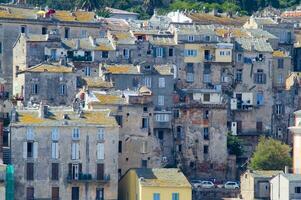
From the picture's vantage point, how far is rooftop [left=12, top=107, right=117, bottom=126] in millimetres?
115188

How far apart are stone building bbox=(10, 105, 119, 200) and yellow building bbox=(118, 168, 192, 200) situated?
1.29 meters

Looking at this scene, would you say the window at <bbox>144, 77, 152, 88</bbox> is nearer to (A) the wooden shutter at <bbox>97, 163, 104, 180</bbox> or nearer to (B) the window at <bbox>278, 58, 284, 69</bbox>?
(A) the wooden shutter at <bbox>97, 163, 104, 180</bbox>

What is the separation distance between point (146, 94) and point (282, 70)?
17068mm

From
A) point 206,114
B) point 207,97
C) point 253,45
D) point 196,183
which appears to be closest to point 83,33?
point 253,45

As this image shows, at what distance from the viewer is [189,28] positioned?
447 feet

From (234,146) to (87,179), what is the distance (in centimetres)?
1485

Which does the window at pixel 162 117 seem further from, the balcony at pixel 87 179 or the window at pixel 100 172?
the balcony at pixel 87 179

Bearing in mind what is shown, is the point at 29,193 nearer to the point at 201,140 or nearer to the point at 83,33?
the point at 201,140

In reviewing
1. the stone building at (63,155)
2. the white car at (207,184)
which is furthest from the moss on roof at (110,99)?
the white car at (207,184)

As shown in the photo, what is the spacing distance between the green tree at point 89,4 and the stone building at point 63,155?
43.6 meters

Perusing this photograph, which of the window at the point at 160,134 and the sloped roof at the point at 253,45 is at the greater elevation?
the sloped roof at the point at 253,45

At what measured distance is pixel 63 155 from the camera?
115 metres

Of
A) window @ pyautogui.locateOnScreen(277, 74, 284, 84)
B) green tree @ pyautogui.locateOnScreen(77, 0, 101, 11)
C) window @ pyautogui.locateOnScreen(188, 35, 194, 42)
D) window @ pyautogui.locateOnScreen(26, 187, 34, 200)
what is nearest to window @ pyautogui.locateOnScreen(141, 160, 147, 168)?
window @ pyautogui.locateOnScreen(26, 187, 34, 200)

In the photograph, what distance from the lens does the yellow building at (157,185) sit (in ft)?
377
